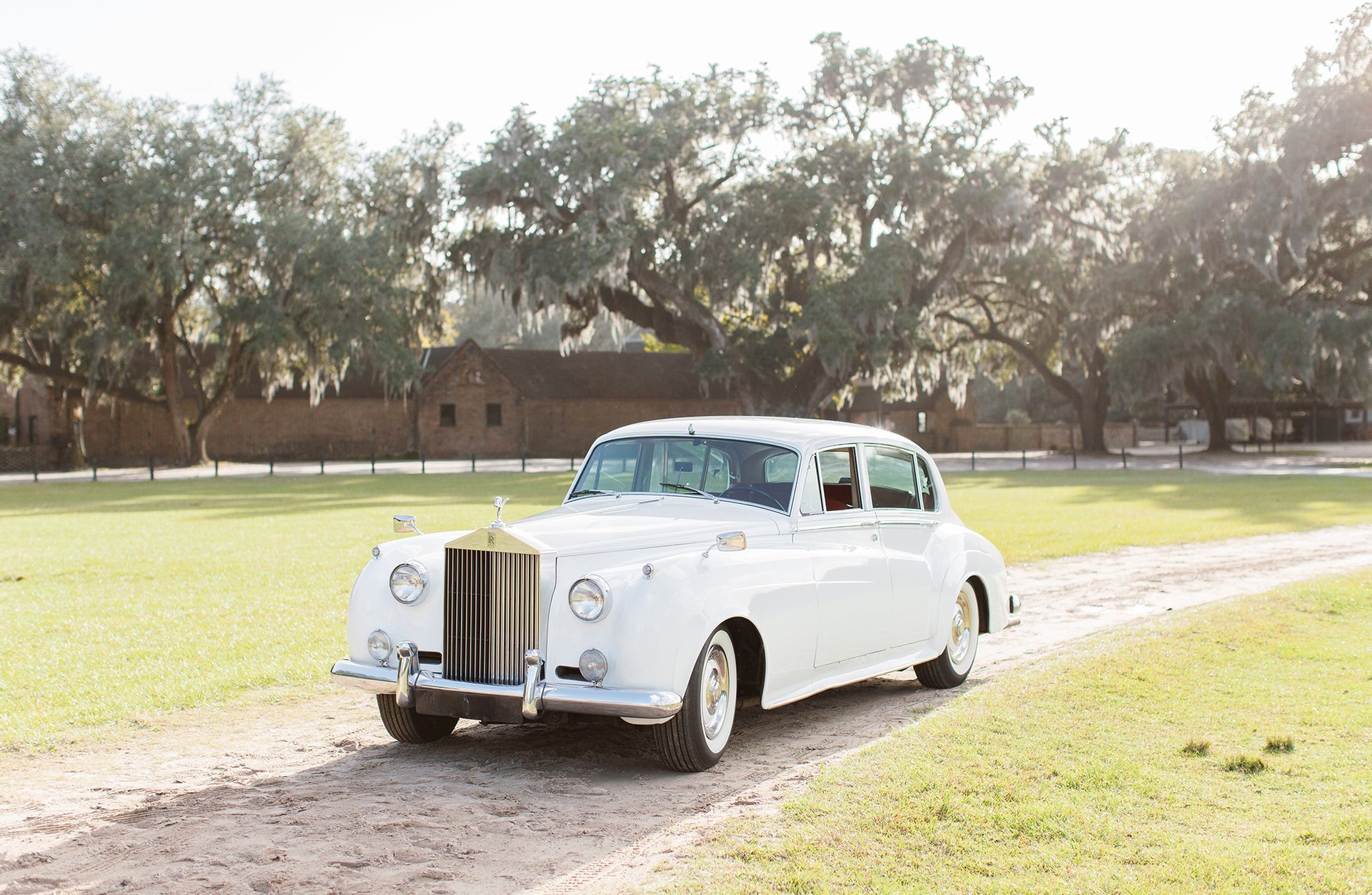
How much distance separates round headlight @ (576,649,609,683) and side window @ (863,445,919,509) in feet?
8.80

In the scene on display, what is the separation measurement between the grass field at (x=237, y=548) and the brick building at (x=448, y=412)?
85.9 feet

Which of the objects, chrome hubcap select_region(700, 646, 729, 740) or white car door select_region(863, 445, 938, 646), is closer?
chrome hubcap select_region(700, 646, 729, 740)

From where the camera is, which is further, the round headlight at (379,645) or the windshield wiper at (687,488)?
the windshield wiper at (687,488)

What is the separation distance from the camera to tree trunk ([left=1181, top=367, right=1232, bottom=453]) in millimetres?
53669

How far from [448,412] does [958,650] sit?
60.1 meters

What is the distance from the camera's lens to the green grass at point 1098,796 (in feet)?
14.9

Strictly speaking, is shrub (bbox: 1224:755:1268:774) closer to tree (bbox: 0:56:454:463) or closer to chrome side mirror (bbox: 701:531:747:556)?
chrome side mirror (bbox: 701:531:747:556)

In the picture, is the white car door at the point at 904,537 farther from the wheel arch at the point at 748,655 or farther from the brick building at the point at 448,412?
the brick building at the point at 448,412

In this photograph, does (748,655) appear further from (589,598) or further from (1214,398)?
(1214,398)

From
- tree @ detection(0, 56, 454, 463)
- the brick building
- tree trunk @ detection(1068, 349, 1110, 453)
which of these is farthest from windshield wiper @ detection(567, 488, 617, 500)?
the brick building

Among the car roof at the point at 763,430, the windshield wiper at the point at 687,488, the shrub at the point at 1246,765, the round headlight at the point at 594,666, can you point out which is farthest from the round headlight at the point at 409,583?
the shrub at the point at 1246,765

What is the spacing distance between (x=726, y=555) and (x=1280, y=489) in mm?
27770

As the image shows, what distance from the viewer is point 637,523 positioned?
22.2 feet

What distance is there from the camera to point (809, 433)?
25.1 feet
